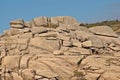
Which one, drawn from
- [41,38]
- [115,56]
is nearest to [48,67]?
[41,38]

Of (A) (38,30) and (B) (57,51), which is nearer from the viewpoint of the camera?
(B) (57,51)

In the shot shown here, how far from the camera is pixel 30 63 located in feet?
148

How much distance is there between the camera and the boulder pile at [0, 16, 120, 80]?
43.6 m

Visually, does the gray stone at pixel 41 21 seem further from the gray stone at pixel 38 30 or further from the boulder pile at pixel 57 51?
the gray stone at pixel 38 30

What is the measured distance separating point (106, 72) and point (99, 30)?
33.8ft

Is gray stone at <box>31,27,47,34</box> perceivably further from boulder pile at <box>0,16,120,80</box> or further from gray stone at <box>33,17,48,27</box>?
gray stone at <box>33,17,48,27</box>

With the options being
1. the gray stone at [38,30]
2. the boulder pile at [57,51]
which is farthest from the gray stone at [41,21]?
the gray stone at [38,30]

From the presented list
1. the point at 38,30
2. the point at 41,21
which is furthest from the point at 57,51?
the point at 41,21

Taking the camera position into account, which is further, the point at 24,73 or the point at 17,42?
the point at 17,42

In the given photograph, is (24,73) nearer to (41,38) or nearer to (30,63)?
(30,63)

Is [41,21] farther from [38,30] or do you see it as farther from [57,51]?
[57,51]

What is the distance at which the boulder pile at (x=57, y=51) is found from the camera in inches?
1715

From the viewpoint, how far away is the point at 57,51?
4666cm

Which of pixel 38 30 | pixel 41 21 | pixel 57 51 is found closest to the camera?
pixel 57 51
